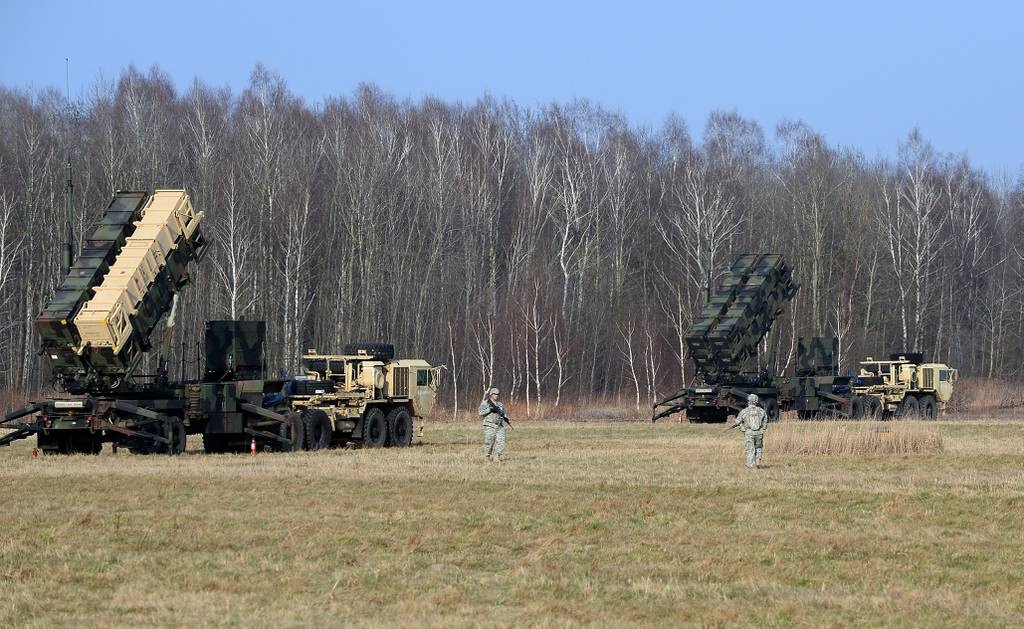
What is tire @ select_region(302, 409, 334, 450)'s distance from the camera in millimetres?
32062

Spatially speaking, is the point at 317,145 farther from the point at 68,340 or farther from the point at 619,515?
the point at 619,515

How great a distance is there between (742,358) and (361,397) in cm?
1586

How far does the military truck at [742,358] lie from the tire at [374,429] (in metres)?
13.1

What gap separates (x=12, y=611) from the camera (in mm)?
11828

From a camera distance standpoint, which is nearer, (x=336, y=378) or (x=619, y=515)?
(x=619, y=515)

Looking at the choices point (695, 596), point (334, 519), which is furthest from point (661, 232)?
point (695, 596)

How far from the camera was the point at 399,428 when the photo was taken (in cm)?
3450

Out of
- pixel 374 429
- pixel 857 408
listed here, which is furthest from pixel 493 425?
pixel 857 408

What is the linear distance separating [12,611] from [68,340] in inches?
680

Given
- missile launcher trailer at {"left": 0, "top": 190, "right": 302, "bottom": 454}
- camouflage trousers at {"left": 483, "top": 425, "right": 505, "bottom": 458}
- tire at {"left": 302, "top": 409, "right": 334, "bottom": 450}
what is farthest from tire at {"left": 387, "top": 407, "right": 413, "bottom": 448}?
camouflage trousers at {"left": 483, "top": 425, "right": 505, "bottom": 458}

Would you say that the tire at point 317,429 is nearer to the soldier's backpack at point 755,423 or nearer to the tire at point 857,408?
the soldier's backpack at point 755,423

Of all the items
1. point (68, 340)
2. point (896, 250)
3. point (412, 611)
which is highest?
point (896, 250)

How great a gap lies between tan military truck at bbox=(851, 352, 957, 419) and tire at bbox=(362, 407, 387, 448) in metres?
20.9

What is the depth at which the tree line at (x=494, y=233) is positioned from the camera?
192 ft
